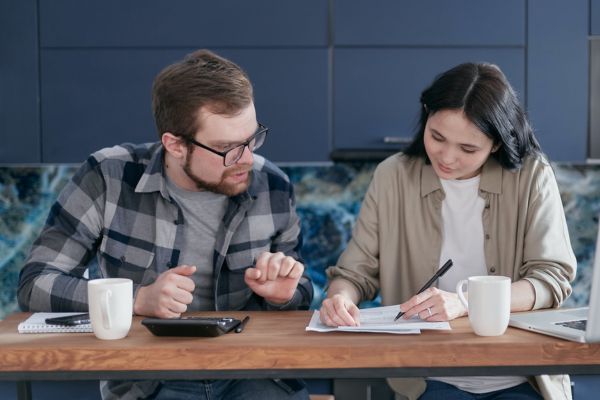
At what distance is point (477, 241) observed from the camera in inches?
83.4

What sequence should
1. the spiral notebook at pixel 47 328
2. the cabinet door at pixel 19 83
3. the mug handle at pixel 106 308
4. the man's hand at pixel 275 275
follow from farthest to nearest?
A: the cabinet door at pixel 19 83 < the man's hand at pixel 275 275 < the spiral notebook at pixel 47 328 < the mug handle at pixel 106 308

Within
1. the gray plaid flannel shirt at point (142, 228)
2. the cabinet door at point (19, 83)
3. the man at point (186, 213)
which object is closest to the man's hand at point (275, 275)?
the man at point (186, 213)

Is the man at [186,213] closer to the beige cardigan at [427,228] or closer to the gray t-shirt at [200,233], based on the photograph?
the gray t-shirt at [200,233]

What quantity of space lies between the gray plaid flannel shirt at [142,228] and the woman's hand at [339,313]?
0.30 metres

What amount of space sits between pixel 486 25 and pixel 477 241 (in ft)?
3.74

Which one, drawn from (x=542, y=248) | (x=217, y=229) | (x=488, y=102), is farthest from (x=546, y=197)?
(x=217, y=229)

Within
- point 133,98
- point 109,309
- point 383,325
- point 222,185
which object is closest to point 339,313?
point 383,325

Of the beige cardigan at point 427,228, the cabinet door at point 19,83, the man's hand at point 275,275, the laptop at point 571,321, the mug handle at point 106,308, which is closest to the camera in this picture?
the laptop at point 571,321

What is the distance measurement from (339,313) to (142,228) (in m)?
0.66

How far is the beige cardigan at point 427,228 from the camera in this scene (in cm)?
204

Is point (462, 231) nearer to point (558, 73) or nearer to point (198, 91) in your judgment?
point (198, 91)

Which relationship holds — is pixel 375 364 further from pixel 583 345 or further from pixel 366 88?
pixel 366 88

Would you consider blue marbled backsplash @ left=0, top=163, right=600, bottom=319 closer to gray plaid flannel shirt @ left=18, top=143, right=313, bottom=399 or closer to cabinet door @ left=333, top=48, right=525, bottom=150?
cabinet door @ left=333, top=48, right=525, bottom=150

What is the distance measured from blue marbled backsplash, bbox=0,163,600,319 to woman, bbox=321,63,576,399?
102cm
